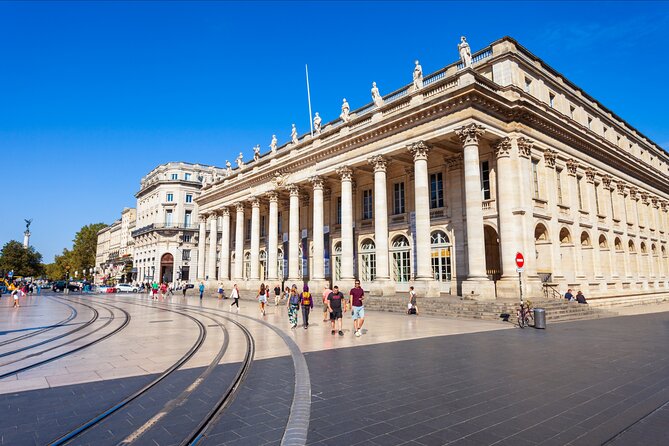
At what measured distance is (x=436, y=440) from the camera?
427 cm

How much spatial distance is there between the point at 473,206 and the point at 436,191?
245 inches

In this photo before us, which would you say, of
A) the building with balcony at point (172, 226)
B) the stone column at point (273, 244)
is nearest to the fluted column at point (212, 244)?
the stone column at point (273, 244)

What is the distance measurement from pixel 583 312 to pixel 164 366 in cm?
1975

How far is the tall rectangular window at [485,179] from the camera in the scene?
24328mm

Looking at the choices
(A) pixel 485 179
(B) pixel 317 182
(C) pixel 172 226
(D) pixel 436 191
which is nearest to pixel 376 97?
(D) pixel 436 191

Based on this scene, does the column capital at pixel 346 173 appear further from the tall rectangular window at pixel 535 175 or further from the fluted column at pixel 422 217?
the tall rectangular window at pixel 535 175

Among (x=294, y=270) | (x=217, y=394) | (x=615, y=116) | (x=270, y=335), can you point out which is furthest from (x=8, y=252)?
(x=615, y=116)

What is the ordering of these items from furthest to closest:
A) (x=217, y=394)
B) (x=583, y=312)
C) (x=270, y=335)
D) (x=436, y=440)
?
1. (x=583, y=312)
2. (x=270, y=335)
3. (x=217, y=394)
4. (x=436, y=440)

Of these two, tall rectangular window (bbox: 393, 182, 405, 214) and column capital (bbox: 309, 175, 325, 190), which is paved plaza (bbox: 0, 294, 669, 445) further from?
column capital (bbox: 309, 175, 325, 190)

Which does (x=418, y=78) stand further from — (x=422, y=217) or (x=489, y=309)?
(x=489, y=309)

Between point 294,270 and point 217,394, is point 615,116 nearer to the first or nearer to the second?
point 294,270

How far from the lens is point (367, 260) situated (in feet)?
102

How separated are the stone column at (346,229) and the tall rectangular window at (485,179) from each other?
894 centimetres

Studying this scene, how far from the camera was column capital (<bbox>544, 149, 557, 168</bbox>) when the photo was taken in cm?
2488
